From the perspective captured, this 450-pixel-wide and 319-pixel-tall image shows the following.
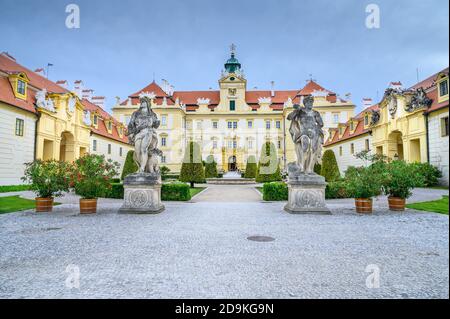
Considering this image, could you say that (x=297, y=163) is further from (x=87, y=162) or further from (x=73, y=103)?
(x=73, y=103)

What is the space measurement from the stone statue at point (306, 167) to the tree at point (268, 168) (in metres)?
17.8

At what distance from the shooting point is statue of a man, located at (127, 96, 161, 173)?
31.0ft

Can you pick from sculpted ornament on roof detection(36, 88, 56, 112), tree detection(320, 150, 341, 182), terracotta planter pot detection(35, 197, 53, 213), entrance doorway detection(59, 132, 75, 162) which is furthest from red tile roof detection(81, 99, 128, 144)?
tree detection(320, 150, 341, 182)

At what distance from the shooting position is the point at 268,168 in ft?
93.9

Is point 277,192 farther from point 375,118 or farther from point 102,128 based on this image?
point 102,128

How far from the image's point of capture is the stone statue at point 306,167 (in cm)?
904

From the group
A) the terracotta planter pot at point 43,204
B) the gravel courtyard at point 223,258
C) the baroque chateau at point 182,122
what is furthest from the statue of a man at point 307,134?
the baroque chateau at point 182,122

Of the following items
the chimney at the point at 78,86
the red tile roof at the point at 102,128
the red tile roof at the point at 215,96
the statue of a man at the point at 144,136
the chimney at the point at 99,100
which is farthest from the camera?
the red tile roof at the point at 215,96

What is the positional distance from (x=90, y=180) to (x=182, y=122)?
42.6 meters

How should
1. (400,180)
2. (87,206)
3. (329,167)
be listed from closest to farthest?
(400,180)
(87,206)
(329,167)

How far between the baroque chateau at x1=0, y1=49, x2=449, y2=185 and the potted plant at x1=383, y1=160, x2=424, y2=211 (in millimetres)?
8858

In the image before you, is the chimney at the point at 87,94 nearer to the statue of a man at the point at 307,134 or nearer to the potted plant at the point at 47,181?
the potted plant at the point at 47,181

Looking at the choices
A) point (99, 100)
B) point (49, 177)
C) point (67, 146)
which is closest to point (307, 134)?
point (49, 177)
